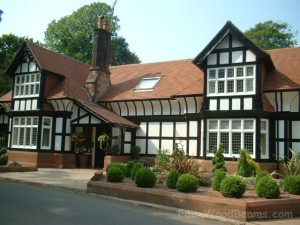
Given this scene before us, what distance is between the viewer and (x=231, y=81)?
1912 centimetres

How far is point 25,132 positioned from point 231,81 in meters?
14.6

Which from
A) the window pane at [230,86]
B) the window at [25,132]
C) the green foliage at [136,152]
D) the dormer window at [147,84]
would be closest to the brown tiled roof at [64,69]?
the window at [25,132]

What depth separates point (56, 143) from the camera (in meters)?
23.0

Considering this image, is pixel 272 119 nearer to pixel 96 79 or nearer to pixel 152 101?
pixel 152 101

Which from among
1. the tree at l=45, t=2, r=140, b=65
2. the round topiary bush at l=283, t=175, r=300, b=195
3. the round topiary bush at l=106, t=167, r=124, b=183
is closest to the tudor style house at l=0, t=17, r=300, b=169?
the round topiary bush at l=106, t=167, r=124, b=183

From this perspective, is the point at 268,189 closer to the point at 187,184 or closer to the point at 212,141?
the point at 187,184

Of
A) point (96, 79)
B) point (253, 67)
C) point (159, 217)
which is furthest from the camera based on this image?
point (96, 79)

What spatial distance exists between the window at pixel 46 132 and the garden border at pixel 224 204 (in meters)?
12.8

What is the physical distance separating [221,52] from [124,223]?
13755 millimetres

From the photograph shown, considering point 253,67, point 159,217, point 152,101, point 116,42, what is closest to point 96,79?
point 152,101

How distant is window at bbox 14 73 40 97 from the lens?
24.0m

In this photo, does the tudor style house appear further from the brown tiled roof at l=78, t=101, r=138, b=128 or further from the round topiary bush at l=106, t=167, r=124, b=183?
the round topiary bush at l=106, t=167, r=124, b=183

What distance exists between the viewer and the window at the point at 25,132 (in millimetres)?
23141

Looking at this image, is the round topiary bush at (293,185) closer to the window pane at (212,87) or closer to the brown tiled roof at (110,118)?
the window pane at (212,87)
